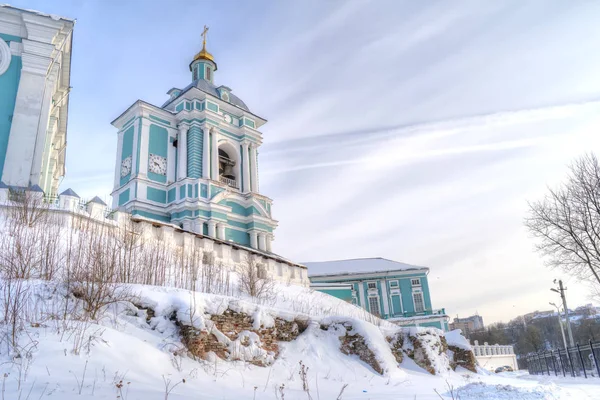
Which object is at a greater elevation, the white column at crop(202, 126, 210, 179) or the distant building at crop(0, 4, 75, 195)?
the white column at crop(202, 126, 210, 179)

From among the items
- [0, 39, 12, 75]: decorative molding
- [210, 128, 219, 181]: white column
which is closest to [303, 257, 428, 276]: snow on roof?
[210, 128, 219, 181]: white column

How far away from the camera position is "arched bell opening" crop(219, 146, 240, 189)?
1372 inches

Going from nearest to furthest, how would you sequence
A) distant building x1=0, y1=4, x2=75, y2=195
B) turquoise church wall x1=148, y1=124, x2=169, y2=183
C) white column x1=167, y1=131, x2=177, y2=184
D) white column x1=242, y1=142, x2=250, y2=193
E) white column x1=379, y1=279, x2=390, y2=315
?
distant building x1=0, y1=4, x2=75, y2=195 → turquoise church wall x1=148, y1=124, x2=169, y2=183 → white column x1=167, y1=131, x2=177, y2=184 → white column x1=242, y1=142, x2=250, y2=193 → white column x1=379, y1=279, x2=390, y2=315

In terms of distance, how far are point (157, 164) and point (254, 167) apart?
7.71 metres

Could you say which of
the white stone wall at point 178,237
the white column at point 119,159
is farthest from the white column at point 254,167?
the white stone wall at point 178,237

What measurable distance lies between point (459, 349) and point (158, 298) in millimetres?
10429

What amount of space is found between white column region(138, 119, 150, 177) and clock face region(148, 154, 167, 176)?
0.46m

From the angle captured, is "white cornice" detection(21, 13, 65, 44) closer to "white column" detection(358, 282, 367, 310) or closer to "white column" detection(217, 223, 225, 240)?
"white column" detection(217, 223, 225, 240)

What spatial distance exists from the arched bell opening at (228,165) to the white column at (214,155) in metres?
2.23

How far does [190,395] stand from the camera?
521 cm

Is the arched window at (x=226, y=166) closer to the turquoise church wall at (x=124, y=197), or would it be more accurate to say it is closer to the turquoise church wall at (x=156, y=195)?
the turquoise church wall at (x=156, y=195)

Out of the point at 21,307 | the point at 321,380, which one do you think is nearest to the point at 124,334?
the point at 21,307

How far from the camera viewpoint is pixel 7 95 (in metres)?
16.6

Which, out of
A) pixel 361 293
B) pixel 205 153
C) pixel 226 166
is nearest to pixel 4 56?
pixel 205 153
